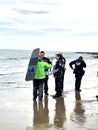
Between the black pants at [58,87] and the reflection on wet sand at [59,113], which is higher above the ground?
the reflection on wet sand at [59,113]

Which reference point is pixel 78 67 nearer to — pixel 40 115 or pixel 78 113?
pixel 78 113

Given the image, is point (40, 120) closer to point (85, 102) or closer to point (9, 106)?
point (9, 106)

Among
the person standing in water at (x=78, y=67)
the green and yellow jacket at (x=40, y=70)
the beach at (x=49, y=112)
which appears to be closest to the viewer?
the beach at (x=49, y=112)

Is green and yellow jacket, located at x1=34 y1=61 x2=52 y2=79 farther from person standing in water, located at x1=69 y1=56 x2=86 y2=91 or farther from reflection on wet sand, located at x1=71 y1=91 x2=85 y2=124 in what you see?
person standing in water, located at x1=69 y1=56 x2=86 y2=91

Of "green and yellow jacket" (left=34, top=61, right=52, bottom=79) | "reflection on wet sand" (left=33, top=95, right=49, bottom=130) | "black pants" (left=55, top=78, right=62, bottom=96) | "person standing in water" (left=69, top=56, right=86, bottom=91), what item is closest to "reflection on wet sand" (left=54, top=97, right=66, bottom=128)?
"reflection on wet sand" (left=33, top=95, right=49, bottom=130)

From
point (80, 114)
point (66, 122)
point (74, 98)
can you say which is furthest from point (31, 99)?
point (66, 122)

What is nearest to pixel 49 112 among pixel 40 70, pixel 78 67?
pixel 40 70

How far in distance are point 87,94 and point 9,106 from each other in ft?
13.5

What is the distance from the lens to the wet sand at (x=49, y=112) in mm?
10188

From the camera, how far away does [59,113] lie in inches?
472

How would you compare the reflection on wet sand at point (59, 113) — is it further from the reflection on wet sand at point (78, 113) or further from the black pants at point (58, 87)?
the black pants at point (58, 87)

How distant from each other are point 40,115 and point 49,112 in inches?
19.6

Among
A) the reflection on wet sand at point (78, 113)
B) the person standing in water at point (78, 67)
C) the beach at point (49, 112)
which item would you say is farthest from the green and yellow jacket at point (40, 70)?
the person standing in water at point (78, 67)

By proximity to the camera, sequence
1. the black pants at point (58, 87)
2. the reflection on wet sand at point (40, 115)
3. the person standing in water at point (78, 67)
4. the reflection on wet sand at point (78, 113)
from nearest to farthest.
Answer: the reflection on wet sand at point (40, 115), the reflection on wet sand at point (78, 113), the black pants at point (58, 87), the person standing in water at point (78, 67)
